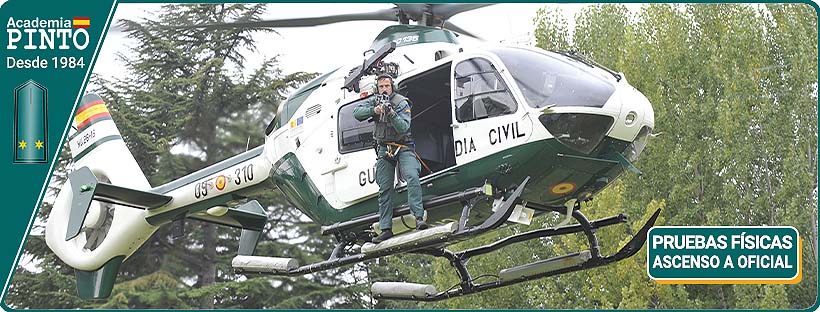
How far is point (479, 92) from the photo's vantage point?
8.96m

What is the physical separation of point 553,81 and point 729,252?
3669mm

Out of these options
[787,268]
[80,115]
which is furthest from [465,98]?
[80,115]

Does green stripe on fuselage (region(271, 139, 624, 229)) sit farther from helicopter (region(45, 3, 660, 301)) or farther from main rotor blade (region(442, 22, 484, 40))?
main rotor blade (region(442, 22, 484, 40))

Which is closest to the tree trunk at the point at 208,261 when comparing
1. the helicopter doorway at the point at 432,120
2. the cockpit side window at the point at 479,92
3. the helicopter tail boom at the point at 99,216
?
the helicopter tail boom at the point at 99,216

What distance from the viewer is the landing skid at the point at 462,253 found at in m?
8.88

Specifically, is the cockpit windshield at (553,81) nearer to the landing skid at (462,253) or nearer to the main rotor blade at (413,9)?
the landing skid at (462,253)

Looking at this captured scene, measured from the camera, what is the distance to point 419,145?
971 centimetres

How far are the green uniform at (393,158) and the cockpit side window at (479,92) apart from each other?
1.39 ft

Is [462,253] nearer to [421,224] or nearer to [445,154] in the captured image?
[445,154]

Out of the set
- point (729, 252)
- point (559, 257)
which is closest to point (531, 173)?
point (559, 257)

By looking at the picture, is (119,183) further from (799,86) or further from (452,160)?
(799,86)

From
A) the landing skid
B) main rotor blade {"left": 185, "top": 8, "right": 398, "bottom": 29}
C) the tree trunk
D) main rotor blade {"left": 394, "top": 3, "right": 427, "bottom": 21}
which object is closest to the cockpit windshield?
the landing skid

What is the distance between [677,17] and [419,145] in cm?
1249

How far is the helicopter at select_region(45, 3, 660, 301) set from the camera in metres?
8.78
